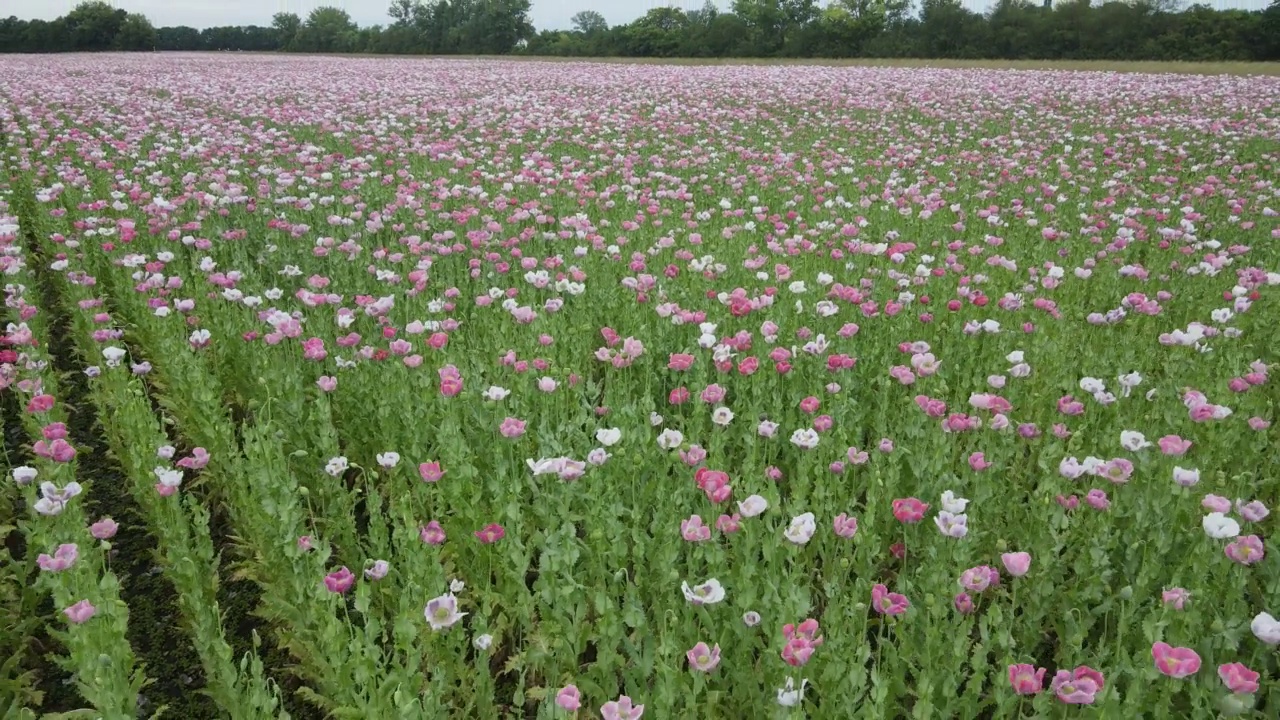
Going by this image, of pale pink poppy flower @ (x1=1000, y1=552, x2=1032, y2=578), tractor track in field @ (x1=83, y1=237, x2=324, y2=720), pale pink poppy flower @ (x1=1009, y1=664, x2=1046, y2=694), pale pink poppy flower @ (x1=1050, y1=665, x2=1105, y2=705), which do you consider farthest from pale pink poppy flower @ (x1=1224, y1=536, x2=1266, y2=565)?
tractor track in field @ (x1=83, y1=237, x2=324, y2=720)

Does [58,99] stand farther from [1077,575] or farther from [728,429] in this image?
[1077,575]

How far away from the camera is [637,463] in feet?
11.8

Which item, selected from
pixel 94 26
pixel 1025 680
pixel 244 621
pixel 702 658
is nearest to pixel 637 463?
pixel 702 658

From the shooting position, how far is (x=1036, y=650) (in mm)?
3389

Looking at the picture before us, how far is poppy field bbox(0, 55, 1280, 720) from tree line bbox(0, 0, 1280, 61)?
33.5 metres

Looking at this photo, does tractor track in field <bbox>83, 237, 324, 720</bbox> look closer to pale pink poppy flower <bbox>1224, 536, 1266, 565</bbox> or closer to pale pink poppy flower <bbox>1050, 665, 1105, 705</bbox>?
pale pink poppy flower <bbox>1050, 665, 1105, 705</bbox>

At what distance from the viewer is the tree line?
37062mm

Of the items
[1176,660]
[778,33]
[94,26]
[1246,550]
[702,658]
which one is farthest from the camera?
[94,26]

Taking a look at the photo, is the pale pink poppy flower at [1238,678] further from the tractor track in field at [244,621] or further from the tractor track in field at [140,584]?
the tractor track in field at [140,584]

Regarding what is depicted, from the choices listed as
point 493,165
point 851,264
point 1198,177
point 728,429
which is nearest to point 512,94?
point 493,165

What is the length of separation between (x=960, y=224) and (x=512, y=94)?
1529cm

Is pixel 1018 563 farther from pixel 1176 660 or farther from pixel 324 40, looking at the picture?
pixel 324 40

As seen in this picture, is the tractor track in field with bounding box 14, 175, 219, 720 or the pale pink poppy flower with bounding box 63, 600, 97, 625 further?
the tractor track in field with bounding box 14, 175, 219, 720

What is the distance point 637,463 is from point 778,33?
4998 cm
